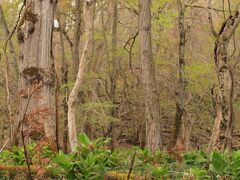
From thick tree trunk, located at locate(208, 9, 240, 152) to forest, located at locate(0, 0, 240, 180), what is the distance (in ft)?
0.06

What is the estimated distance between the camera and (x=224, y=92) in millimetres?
7816

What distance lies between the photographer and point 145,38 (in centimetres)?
1203

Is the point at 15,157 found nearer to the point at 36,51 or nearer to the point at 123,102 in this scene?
the point at 36,51

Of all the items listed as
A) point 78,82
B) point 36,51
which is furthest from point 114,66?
point 36,51

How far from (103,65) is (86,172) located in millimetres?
22636

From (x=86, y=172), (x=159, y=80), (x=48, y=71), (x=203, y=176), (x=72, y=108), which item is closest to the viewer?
(x=86, y=172)

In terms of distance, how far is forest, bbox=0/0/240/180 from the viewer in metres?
4.02

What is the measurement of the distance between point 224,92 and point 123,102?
745 inches

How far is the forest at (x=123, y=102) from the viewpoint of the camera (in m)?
4.02

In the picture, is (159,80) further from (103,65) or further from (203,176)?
(203,176)

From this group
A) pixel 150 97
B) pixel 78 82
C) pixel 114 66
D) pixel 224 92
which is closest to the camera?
pixel 224 92

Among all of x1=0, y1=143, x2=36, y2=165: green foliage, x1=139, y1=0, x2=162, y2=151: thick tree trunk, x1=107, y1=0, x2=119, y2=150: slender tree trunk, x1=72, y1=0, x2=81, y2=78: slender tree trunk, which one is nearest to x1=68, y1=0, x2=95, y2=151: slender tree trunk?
x1=139, y1=0, x2=162, y2=151: thick tree trunk

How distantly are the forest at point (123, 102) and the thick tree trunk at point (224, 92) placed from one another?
2 cm

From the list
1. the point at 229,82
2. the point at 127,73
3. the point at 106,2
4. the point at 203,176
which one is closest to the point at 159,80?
the point at 127,73
